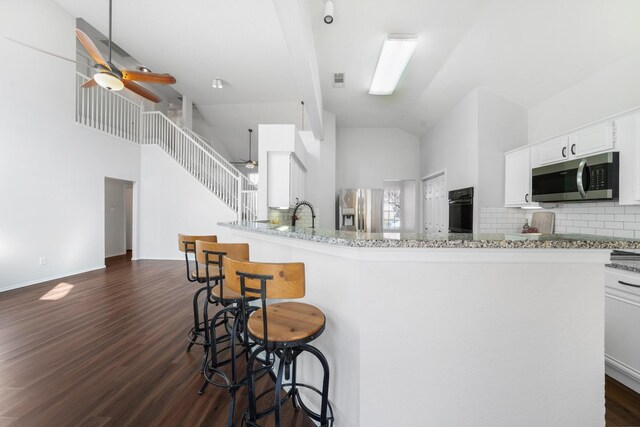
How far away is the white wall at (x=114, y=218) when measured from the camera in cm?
655

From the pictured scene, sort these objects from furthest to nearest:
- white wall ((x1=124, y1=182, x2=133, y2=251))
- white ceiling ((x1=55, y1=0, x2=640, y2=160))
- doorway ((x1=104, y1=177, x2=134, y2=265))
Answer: white wall ((x1=124, y1=182, x2=133, y2=251)) < doorway ((x1=104, y1=177, x2=134, y2=265)) < white ceiling ((x1=55, y1=0, x2=640, y2=160))

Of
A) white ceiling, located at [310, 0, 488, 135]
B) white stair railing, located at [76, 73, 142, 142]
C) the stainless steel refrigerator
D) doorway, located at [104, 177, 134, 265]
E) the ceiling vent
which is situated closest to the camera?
white ceiling, located at [310, 0, 488, 135]

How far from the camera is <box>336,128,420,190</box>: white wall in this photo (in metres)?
6.56

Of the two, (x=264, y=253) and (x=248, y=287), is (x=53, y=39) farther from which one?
(x=248, y=287)

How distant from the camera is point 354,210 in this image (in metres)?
5.94

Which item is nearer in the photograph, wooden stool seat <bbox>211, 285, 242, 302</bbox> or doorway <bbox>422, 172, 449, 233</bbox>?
wooden stool seat <bbox>211, 285, 242, 302</bbox>

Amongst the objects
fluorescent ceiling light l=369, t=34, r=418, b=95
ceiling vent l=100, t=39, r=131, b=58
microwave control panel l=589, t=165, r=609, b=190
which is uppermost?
ceiling vent l=100, t=39, r=131, b=58

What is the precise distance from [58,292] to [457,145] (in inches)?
255

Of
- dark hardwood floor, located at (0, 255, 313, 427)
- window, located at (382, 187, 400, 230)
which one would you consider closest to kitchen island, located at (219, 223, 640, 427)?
dark hardwood floor, located at (0, 255, 313, 427)

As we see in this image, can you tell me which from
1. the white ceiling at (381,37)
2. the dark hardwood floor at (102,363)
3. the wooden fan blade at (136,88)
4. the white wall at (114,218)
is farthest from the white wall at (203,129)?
the dark hardwood floor at (102,363)

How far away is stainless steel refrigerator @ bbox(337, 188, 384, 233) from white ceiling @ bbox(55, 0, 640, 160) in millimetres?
1705

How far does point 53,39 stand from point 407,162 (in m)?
7.10

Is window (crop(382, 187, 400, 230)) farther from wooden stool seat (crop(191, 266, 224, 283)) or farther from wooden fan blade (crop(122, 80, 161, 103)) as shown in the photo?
wooden fan blade (crop(122, 80, 161, 103))

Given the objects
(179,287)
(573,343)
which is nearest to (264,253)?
(573,343)
